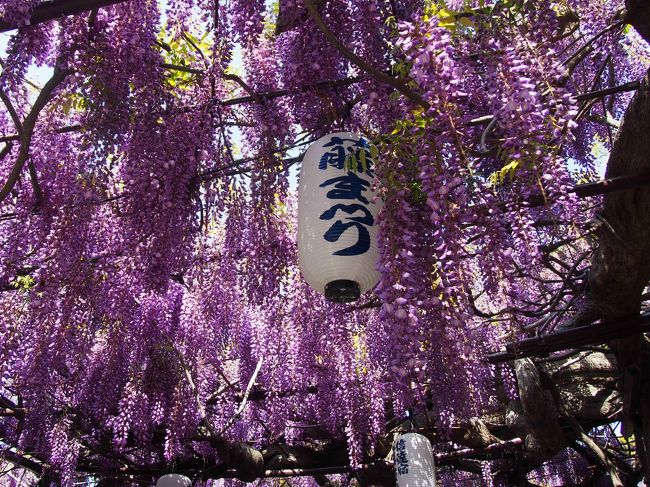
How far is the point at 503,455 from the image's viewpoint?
778cm

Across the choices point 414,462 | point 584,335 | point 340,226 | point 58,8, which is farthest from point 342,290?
point 414,462

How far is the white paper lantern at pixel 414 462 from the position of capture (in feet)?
17.2

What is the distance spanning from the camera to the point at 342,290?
2.87 m

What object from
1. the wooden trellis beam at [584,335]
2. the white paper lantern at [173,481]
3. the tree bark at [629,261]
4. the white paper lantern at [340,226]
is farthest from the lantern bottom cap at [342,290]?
the white paper lantern at [173,481]

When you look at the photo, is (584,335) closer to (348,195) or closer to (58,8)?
(348,195)

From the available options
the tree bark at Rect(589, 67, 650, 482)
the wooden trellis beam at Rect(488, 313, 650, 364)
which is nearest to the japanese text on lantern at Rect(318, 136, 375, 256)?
the tree bark at Rect(589, 67, 650, 482)

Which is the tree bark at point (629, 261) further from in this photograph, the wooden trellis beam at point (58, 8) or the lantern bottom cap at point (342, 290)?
the wooden trellis beam at point (58, 8)

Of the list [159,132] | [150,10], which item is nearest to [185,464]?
[159,132]

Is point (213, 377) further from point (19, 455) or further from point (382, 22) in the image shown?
point (382, 22)

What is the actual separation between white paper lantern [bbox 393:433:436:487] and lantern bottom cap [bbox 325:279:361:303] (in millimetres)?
2971

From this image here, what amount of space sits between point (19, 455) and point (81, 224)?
12.4 ft

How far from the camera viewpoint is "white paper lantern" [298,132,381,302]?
2801 millimetres

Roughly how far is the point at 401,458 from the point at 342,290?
3.12 metres

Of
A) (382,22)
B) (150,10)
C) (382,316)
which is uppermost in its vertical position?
(150,10)
